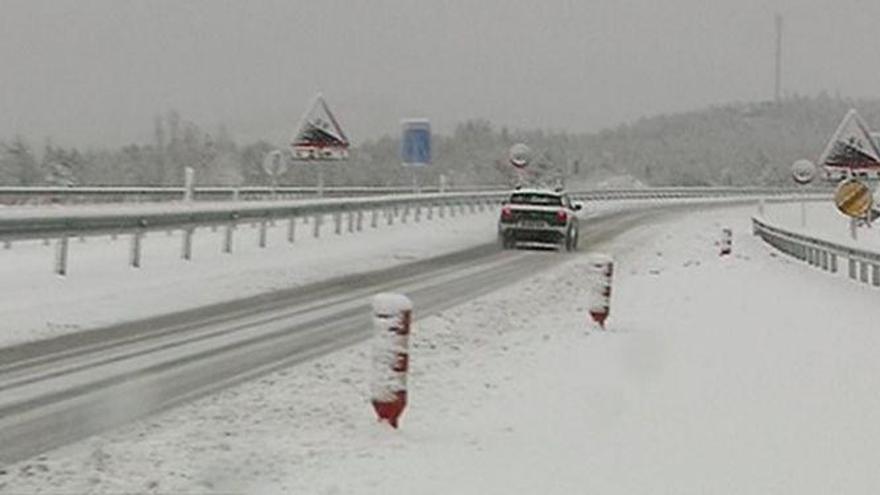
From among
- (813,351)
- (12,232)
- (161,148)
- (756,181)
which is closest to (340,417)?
(813,351)

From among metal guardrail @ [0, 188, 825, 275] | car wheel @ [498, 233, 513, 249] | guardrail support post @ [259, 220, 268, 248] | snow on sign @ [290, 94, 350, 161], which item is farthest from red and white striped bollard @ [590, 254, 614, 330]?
car wheel @ [498, 233, 513, 249]

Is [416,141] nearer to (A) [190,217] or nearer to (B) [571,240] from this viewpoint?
(B) [571,240]

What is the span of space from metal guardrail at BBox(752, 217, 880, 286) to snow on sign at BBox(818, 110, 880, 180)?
5.17 ft

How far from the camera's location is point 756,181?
17375 centimetres

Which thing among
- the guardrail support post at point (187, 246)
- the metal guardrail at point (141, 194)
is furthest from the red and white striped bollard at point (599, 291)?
the metal guardrail at point (141, 194)

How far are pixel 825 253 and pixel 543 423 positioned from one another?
20.3 m

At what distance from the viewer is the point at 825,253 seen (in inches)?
1092

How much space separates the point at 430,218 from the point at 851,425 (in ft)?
118

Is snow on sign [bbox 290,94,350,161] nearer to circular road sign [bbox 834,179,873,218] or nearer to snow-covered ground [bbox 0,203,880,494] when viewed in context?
circular road sign [bbox 834,179,873,218]

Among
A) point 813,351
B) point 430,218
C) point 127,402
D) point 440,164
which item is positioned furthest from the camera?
point 440,164

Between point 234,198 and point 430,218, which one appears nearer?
point 430,218

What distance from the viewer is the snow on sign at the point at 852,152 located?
977 inches

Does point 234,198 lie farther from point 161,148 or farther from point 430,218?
point 161,148

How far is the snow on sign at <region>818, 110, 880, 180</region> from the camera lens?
24.8 metres
